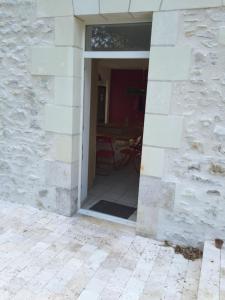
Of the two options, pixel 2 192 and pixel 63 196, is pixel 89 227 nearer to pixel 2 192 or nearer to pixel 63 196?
pixel 63 196

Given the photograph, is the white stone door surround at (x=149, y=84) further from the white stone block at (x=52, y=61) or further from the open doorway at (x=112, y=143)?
the open doorway at (x=112, y=143)

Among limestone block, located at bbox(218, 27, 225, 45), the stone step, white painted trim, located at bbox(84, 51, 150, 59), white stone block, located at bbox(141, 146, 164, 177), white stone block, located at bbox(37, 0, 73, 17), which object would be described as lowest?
the stone step

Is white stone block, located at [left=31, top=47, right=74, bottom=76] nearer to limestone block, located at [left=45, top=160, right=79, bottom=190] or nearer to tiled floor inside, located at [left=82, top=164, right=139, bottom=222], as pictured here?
limestone block, located at [left=45, top=160, right=79, bottom=190]

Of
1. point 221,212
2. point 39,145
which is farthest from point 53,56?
point 221,212

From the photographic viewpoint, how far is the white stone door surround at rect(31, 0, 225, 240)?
2.75 metres

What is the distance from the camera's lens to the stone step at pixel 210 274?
2191mm

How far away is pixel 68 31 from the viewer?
3.16 meters

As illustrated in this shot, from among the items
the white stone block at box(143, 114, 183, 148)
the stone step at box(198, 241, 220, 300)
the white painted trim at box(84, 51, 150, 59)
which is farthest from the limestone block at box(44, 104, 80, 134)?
the stone step at box(198, 241, 220, 300)

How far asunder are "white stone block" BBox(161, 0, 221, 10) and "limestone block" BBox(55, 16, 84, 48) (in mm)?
1042

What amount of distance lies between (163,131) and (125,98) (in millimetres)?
7487

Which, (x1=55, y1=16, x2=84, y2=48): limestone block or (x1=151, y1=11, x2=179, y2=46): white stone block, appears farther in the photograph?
(x1=55, y1=16, x2=84, y2=48): limestone block

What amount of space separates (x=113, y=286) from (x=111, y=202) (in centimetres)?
178

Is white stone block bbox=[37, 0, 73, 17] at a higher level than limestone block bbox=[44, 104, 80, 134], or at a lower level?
higher

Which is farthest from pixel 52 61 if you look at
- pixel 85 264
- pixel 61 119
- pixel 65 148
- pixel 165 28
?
pixel 85 264
